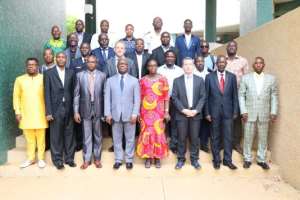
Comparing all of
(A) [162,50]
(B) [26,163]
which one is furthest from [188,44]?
(B) [26,163]

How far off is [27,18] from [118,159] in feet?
11.0

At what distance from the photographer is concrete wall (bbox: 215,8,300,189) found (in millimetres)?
5496

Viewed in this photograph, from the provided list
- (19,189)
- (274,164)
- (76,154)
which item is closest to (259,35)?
(274,164)

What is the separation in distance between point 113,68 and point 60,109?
1.10 m

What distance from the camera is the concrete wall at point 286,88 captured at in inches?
216

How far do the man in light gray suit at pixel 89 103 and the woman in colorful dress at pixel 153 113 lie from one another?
2.17 feet

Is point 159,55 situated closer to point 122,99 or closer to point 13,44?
A: point 122,99

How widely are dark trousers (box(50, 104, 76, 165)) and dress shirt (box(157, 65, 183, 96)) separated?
1673 millimetres

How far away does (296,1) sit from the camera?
41.3 ft

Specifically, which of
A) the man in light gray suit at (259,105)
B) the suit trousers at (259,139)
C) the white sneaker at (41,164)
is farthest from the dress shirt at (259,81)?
the white sneaker at (41,164)

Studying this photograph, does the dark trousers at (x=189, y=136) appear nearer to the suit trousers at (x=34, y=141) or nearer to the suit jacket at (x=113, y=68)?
the suit jacket at (x=113, y=68)

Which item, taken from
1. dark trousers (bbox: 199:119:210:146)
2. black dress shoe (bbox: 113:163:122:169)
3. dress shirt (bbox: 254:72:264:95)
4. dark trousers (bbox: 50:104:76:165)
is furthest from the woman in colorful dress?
dress shirt (bbox: 254:72:264:95)

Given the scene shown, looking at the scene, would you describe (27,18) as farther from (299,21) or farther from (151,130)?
(299,21)

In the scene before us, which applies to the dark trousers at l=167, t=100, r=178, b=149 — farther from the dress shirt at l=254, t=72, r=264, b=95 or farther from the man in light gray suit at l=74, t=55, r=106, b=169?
the dress shirt at l=254, t=72, r=264, b=95
